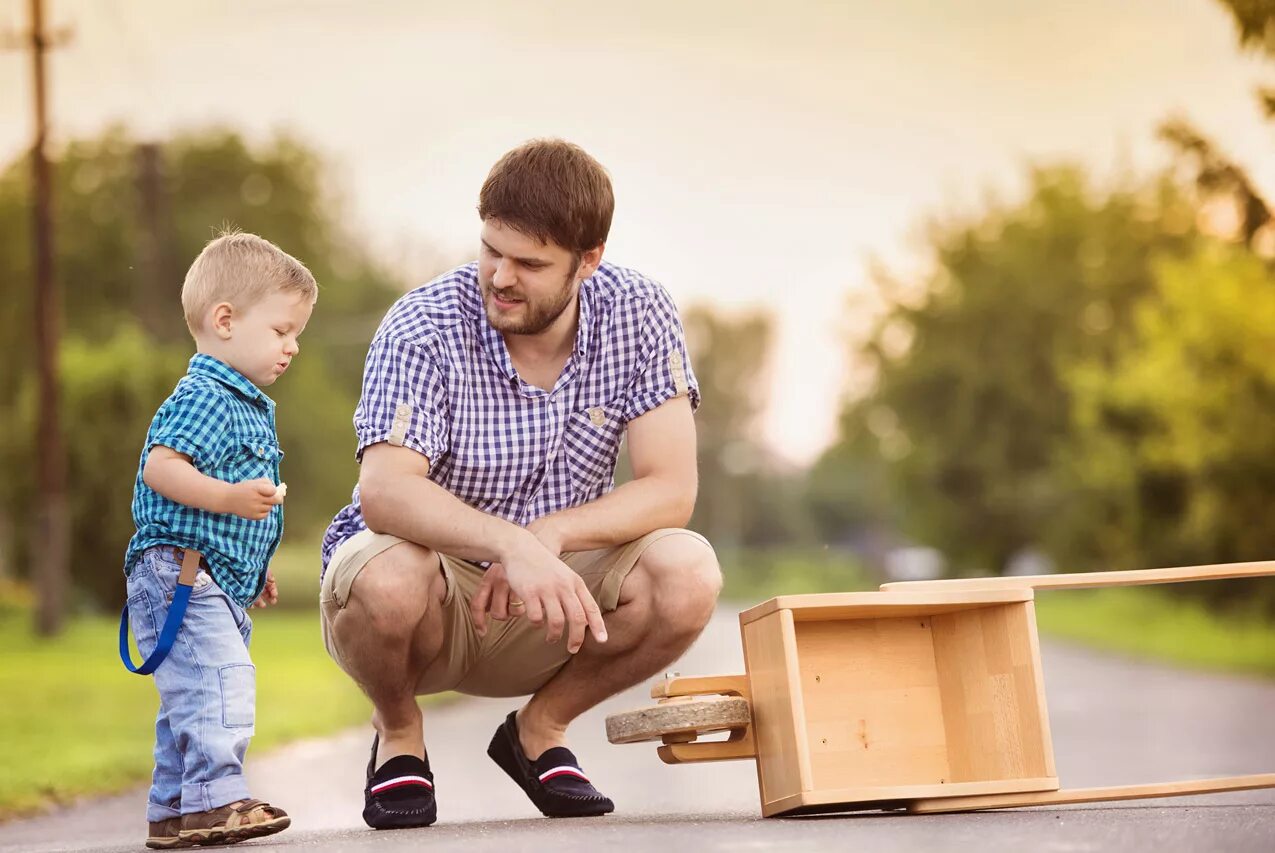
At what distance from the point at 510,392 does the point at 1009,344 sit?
34.9 meters

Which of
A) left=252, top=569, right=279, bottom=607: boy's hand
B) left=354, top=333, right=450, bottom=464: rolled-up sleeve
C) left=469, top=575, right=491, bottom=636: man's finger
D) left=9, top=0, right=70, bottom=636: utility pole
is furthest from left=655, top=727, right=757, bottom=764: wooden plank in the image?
left=9, top=0, right=70, bottom=636: utility pole

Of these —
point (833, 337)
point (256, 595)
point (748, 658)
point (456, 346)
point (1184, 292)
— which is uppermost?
point (833, 337)

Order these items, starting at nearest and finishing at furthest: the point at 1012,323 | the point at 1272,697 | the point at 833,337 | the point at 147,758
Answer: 1. the point at 147,758
2. the point at 1272,697
3. the point at 1012,323
4. the point at 833,337

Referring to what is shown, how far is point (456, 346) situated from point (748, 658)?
1155 millimetres

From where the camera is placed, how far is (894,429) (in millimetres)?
40281

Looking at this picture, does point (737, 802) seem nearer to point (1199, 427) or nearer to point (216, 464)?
point (216, 464)

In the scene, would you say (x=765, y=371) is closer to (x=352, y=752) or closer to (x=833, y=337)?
(x=833, y=337)

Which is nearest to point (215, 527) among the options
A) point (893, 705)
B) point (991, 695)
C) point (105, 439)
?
point (893, 705)

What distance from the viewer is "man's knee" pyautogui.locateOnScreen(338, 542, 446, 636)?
4297 millimetres

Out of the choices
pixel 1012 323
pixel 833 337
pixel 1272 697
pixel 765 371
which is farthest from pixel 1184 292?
pixel 765 371

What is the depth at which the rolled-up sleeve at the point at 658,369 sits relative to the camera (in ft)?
15.2

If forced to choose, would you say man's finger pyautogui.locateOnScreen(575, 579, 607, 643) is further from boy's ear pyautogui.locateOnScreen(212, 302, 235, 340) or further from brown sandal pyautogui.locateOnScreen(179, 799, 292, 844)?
boy's ear pyautogui.locateOnScreen(212, 302, 235, 340)

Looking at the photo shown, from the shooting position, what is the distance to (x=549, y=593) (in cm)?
409

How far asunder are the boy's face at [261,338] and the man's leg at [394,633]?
1.89ft
